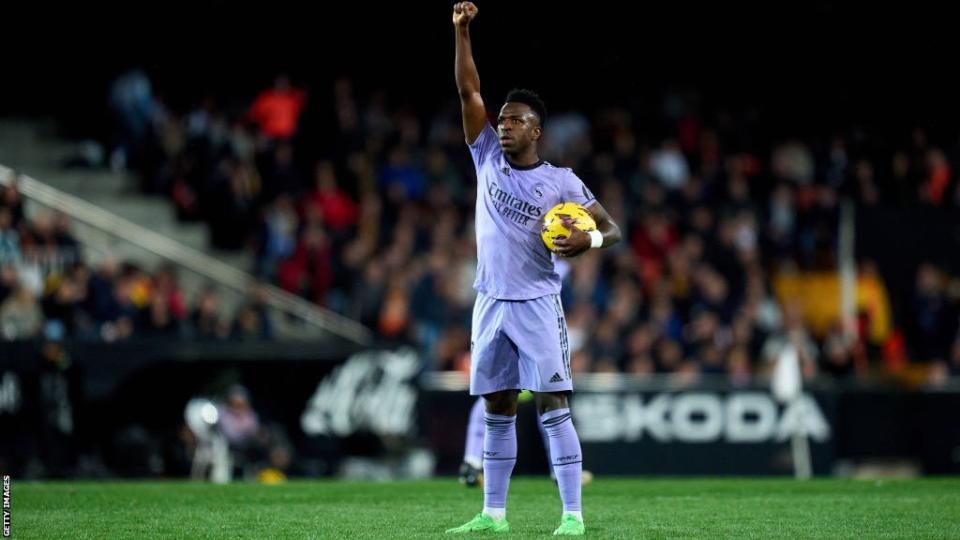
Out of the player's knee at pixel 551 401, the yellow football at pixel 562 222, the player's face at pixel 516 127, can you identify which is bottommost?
the player's knee at pixel 551 401

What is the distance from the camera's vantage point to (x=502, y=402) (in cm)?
984

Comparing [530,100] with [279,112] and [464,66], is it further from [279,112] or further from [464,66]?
[279,112]

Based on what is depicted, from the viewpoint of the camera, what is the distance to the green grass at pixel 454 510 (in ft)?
31.8

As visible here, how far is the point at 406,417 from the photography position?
733 inches

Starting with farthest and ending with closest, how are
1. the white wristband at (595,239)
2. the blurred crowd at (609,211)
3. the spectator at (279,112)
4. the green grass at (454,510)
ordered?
1. the spectator at (279,112)
2. the blurred crowd at (609,211)
3. the green grass at (454,510)
4. the white wristband at (595,239)

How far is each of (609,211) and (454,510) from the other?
12.0m

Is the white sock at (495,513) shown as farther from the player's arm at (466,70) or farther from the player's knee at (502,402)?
the player's arm at (466,70)

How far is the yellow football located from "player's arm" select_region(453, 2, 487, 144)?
0.71 metres

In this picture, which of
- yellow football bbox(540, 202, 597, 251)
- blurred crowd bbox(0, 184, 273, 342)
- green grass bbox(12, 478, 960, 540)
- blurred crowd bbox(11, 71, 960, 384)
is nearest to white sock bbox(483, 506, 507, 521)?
green grass bbox(12, 478, 960, 540)

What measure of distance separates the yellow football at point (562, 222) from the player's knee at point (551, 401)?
0.82 m

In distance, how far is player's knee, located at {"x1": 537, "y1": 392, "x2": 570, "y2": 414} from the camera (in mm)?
9625

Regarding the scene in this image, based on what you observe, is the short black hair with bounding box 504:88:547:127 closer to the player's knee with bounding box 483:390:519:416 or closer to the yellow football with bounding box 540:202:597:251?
the yellow football with bounding box 540:202:597:251

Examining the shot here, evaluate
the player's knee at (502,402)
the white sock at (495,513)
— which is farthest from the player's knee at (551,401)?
the white sock at (495,513)

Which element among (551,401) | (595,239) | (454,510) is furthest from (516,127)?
(454,510)
